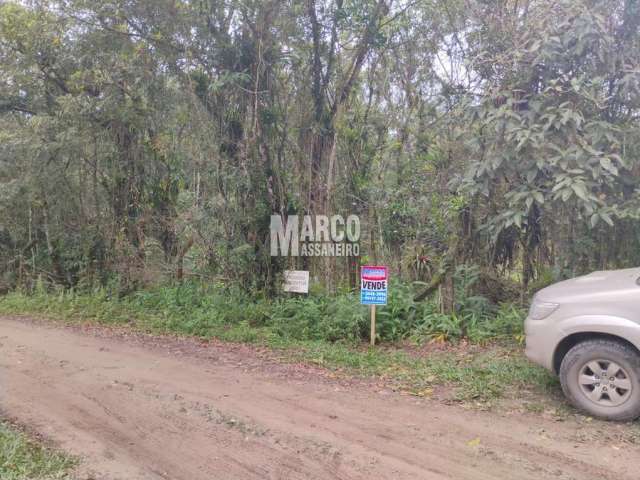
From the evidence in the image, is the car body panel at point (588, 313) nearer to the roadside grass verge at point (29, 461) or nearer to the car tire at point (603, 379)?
the car tire at point (603, 379)

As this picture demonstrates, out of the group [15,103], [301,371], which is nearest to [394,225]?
[301,371]

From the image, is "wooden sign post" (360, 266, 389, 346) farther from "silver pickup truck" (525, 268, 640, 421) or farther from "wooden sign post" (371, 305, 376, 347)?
"silver pickup truck" (525, 268, 640, 421)

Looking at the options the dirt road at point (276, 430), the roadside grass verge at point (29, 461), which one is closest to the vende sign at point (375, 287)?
the dirt road at point (276, 430)

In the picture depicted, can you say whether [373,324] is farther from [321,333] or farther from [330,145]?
[330,145]

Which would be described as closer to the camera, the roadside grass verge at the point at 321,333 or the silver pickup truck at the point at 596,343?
the silver pickup truck at the point at 596,343

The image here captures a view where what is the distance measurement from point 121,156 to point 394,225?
22.4 feet

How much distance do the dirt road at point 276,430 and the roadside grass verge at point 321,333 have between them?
657 millimetres

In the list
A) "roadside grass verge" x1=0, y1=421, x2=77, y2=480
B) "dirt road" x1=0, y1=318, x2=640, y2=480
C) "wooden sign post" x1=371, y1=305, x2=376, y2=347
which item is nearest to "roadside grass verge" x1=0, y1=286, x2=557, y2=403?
"wooden sign post" x1=371, y1=305, x2=376, y2=347

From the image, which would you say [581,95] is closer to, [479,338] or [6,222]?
[479,338]

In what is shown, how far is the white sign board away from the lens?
31.6 ft

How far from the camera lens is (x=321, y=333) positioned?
8320mm

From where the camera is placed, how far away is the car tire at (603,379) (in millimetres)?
4570

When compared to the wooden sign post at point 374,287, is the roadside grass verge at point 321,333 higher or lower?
lower

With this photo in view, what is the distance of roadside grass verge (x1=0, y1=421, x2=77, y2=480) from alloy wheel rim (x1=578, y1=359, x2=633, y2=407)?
4.59m
